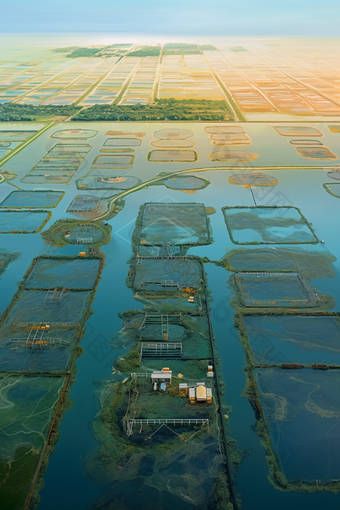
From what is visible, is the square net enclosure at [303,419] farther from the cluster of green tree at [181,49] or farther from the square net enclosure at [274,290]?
the cluster of green tree at [181,49]

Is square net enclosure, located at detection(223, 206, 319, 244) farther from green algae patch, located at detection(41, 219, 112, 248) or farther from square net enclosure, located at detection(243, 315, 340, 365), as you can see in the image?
green algae patch, located at detection(41, 219, 112, 248)

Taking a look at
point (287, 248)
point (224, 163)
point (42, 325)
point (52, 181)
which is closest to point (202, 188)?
point (224, 163)

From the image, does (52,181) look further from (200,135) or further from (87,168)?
(200,135)

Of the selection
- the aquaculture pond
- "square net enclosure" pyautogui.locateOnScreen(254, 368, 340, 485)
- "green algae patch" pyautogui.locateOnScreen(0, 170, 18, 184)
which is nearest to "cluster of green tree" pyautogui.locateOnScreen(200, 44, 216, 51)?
the aquaculture pond

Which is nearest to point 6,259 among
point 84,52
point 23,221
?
point 23,221

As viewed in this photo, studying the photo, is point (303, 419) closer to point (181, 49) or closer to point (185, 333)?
point (185, 333)
